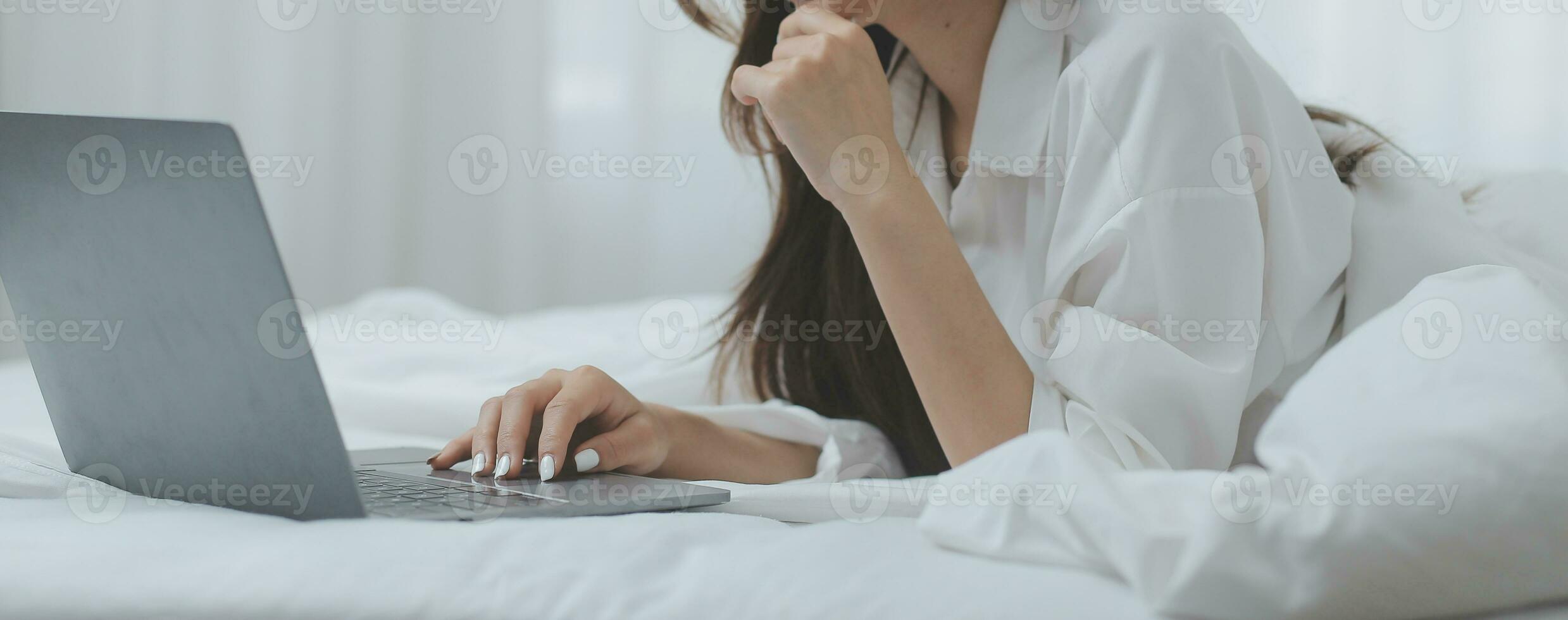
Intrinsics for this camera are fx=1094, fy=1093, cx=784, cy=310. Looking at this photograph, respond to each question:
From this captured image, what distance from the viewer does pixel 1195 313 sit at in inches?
27.2

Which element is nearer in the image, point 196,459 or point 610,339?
point 196,459

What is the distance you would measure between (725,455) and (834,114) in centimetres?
28

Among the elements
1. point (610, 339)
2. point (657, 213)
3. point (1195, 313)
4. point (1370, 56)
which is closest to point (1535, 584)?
point (1195, 313)

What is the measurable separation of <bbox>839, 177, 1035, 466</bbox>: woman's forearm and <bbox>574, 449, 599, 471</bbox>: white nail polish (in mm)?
205

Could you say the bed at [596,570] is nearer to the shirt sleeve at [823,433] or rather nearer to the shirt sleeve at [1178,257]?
the shirt sleeve at [1178,257]

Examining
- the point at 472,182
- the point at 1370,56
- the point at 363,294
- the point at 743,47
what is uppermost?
the point at 743,47

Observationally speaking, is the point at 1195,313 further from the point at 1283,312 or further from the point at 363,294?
the point at 363,294

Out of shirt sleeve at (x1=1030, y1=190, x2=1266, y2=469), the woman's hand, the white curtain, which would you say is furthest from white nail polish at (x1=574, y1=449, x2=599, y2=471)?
the white curtain

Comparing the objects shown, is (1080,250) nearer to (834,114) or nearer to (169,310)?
(834,114)

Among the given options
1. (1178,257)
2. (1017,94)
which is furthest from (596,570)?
(1017,94)

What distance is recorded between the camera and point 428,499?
0.55 meters

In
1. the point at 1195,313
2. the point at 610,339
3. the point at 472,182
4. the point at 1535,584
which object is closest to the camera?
the point at 1535,584

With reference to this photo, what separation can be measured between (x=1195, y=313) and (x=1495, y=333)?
22cm

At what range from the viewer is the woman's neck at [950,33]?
3.00 feet
